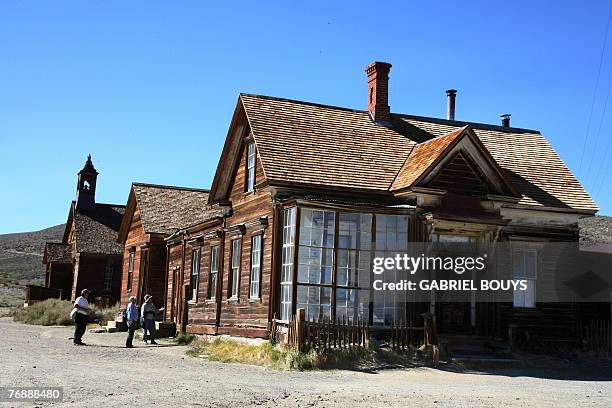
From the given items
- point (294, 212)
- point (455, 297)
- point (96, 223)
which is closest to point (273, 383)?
point (294, 212)

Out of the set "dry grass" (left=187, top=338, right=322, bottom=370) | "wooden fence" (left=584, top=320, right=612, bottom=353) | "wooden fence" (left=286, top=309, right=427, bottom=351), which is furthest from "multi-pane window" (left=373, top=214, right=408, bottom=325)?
"wooden fence" (left=584, top=320, right=612, bottom=353)

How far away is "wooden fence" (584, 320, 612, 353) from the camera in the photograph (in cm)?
2048

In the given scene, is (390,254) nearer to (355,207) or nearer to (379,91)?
(355,207)

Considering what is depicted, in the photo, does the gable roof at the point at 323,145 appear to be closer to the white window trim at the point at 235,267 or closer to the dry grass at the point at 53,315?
the white window trim at the point at 235,267

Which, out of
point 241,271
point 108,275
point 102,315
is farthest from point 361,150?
point 108,275

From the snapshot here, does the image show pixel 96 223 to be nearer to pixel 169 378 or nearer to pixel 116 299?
pixel 116 299

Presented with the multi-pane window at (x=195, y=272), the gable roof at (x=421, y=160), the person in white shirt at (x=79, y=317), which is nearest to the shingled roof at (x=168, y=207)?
the multi-pane window at (x=195, y=272)

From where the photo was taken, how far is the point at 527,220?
20484mm

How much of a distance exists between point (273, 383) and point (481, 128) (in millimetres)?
14863

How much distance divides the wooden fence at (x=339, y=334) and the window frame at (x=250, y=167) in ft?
18.0

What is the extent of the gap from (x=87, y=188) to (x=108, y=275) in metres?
8.35

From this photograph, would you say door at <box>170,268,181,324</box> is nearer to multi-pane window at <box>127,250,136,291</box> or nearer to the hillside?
multi-pane window at <box>127,250,136,291</box>

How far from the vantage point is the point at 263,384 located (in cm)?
1266

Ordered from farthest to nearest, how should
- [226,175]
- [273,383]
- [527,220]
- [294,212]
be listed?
[226,175] → [527,220] → [294,212] → [273,383]
